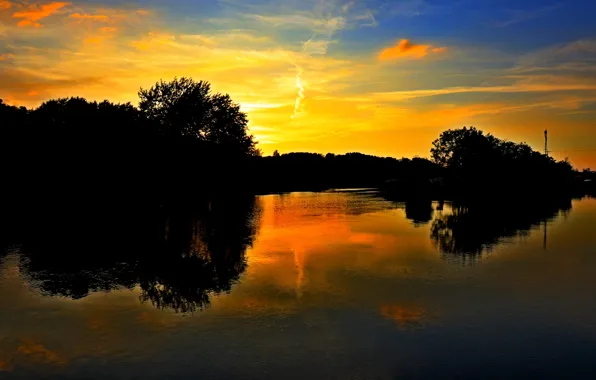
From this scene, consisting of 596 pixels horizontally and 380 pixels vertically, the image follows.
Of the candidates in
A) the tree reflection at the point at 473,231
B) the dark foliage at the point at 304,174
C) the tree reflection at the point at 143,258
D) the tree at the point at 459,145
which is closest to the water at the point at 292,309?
the tree reflection at the point at 143,258

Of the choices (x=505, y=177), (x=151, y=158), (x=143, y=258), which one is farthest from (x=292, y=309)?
(x=505, y=177)

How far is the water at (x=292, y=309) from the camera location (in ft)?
40.7

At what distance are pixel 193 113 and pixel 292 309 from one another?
80057 mm

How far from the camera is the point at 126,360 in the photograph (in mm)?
12484

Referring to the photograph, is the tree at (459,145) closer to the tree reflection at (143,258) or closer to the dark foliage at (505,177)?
the dark foliage at (505,177)

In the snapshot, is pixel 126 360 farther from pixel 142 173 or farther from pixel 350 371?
pixel 142 173

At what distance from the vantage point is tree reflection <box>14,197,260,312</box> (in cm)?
1941

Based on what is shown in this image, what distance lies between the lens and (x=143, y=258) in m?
25.5

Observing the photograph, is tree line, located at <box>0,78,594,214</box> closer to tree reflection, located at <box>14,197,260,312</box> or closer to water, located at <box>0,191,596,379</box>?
tree reflection, located at <box>14,197,260,312</box>

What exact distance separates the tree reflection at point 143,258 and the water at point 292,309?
120mm

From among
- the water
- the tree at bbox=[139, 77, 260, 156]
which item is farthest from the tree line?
the water

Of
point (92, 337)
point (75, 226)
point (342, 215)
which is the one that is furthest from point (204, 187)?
point (92, 337)

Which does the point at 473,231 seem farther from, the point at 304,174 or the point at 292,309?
the point at 304,174

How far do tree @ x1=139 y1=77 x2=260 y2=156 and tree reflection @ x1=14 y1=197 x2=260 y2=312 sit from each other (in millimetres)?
52762
